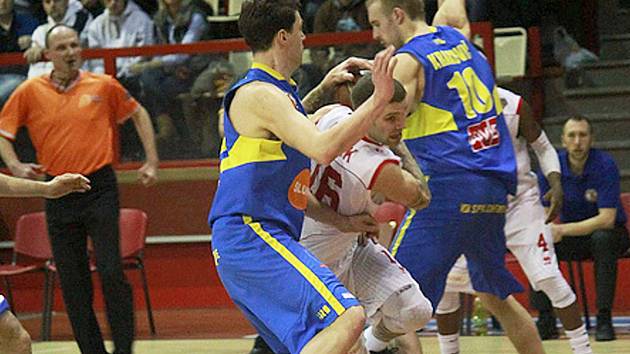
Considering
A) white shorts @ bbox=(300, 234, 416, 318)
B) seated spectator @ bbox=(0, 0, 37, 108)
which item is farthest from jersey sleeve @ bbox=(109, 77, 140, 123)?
seated spectator @ bbox=(0, 0, 37, 108)

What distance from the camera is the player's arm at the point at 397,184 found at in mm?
5238

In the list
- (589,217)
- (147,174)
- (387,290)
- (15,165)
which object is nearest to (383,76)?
(387,290)


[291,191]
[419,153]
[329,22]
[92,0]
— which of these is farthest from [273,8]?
[92,0]

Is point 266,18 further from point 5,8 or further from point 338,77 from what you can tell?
point 5,8

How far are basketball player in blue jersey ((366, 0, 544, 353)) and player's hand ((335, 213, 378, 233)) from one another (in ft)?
2.48

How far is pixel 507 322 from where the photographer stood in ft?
21.7

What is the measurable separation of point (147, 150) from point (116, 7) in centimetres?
409

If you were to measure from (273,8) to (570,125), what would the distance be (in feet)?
16.6

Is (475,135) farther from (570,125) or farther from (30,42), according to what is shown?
(30,42)

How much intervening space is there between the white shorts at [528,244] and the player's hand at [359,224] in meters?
2.22

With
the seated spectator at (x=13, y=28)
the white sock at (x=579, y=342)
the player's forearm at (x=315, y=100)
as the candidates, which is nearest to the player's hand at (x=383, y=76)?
the player's forearm at (x=315, y=100)

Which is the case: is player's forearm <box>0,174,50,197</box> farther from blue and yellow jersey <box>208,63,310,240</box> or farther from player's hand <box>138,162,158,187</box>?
player's hand <box>138,162,158,187</box>

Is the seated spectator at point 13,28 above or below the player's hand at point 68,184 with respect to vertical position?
below

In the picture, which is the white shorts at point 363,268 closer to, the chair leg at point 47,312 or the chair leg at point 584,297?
the chair leg at point 584,297
